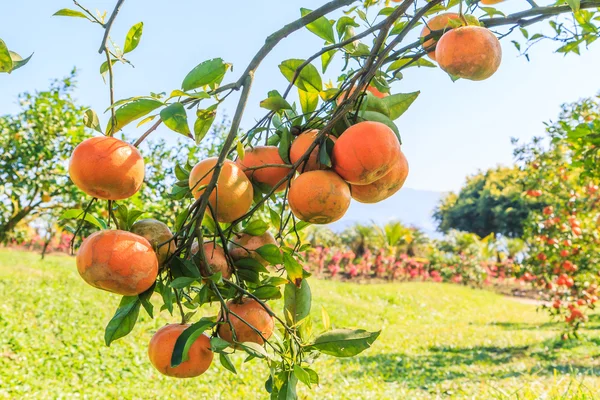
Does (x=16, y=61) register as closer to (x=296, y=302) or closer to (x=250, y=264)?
(x=250, y=264)

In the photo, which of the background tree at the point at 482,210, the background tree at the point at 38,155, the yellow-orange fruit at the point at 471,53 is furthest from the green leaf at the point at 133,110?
the background tree at the point at 482,210

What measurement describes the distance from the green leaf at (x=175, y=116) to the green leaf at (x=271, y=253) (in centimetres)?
25

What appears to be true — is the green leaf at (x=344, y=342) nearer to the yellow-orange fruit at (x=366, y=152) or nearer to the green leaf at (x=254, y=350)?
the green leaf at (x=254, y=350)

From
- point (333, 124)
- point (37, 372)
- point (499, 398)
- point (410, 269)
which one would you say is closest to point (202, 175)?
point (333, 124)

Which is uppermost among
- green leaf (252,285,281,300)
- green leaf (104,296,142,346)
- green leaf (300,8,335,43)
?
green leaf (300,8,335,43)

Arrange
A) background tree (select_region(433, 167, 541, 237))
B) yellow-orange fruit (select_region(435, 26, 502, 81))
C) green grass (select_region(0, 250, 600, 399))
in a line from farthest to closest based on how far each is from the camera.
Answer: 1. background tree (select_region(433, 167, 541, 237))
2. green grass (select_region(0, 250, 600, 399))
3. yellow-orange fruit (select_region(435, 26, 502, 81))

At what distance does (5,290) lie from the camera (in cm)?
609

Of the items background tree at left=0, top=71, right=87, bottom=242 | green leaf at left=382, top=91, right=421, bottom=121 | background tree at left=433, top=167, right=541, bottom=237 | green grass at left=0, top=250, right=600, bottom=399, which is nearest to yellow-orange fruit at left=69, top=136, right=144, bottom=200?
green leaf at left=382, top=91, right=421, bottom=121

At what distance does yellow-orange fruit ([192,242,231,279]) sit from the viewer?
2.56 feet

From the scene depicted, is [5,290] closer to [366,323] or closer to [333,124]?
[366,323]

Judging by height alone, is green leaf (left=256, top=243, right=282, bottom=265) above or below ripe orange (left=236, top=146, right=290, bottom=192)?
below

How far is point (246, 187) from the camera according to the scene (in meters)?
0.75

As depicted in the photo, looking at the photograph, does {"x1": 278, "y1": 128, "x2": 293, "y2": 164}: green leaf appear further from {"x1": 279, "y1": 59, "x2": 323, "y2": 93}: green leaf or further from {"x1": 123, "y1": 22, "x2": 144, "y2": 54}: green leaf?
{"x1": 123, "y1": 22, "x2": 144, "y2": 54}: green leaf

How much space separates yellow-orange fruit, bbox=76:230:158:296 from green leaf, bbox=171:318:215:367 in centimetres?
9
